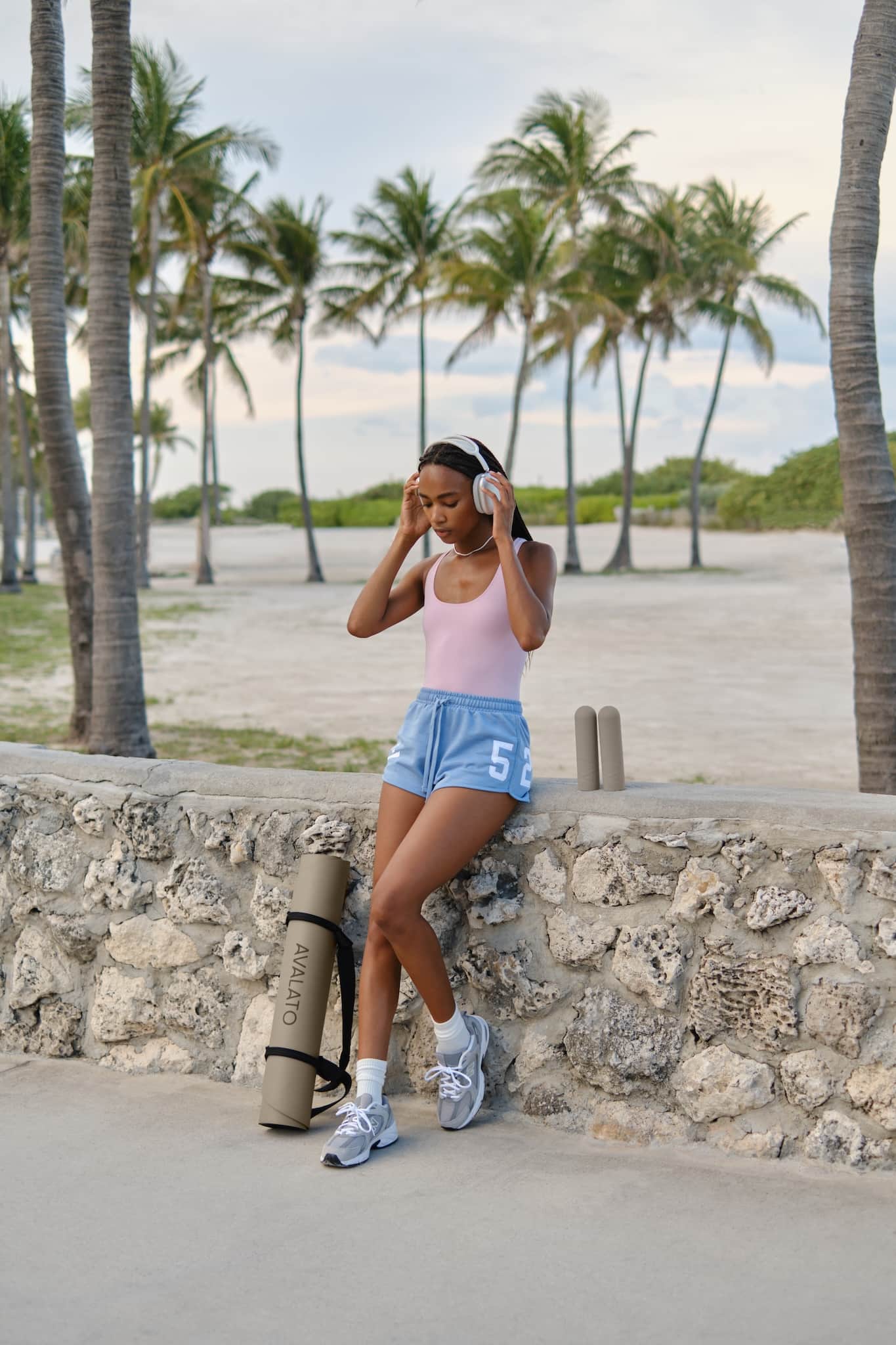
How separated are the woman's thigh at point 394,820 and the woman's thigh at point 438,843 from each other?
0.14ft

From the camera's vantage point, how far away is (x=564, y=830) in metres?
3.30

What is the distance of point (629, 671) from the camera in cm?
1630

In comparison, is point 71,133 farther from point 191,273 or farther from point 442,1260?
point 442,1260

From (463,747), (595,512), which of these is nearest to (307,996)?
(463,747)

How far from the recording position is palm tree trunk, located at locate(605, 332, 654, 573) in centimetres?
3644

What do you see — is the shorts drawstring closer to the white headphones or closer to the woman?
the woman

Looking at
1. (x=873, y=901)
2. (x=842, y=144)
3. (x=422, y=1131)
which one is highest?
(x=842, y=144)

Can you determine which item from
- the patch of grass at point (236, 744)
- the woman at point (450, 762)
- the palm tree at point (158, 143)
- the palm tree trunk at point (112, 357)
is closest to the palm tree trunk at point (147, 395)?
the palm tree at point (158, 143)

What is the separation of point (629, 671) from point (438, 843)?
13.3m

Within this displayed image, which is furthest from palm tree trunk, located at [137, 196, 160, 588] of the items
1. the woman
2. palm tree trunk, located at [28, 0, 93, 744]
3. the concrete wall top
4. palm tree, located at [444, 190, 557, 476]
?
the woman

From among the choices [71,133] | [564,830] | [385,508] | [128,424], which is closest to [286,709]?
[128,424]

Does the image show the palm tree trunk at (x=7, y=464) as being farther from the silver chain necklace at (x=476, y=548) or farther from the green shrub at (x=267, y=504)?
the green shrub at (x=267, y=504)

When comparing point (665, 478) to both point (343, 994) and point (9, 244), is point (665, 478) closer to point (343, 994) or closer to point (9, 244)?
point (9, 244)

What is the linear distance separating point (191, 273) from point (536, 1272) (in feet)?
119
